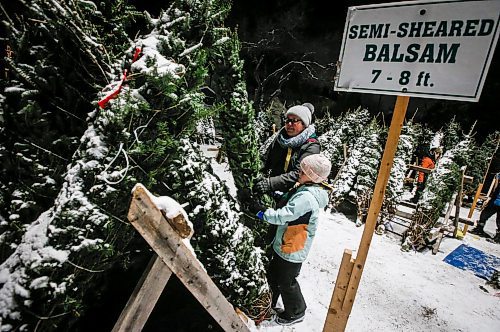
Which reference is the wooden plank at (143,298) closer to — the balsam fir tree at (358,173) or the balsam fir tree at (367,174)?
the balsam fir tree at (367,174)

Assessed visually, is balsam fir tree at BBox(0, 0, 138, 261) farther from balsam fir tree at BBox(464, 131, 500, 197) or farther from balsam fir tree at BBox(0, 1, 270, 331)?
balsam fir tree at BBox(464, 131, 500, 197)

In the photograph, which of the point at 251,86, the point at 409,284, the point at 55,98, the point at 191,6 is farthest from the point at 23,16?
the point at 251,86

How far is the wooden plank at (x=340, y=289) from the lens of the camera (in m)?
1.95

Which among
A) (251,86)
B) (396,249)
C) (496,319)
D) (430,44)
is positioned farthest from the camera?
(251,86)

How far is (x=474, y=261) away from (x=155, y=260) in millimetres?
7703

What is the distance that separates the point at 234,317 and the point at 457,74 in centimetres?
189

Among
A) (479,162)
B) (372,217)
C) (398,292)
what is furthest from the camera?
(479,162)

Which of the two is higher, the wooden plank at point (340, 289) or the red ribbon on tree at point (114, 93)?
the red ribbon on tree at point (114, 93)

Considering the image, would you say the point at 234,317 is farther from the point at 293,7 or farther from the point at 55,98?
the point at 293,7

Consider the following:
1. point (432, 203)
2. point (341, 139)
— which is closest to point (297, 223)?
point (432, 203)

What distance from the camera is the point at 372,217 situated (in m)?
1.87

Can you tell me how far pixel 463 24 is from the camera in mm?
1371

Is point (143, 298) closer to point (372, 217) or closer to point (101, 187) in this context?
point (101, 187)

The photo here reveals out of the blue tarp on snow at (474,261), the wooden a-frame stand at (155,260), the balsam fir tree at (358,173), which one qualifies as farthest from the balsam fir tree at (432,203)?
the wooden a-frame stand at (155,260)
